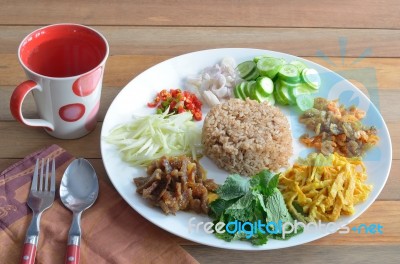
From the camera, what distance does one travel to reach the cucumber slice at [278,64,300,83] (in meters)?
2.37

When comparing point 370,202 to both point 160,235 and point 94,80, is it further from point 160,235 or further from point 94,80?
point 94,80

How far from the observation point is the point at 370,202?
1.88 m

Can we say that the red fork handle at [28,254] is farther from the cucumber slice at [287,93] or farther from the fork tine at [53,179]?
the cucumber slice at [287,93]

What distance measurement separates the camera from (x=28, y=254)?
170 centimetres

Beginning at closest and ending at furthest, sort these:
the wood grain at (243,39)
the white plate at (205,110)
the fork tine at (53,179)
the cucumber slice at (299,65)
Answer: the white plate at (205,110) → the fork tine at (53,179) → the cucumber slice at (299,65) → the wood grain at (243,39)

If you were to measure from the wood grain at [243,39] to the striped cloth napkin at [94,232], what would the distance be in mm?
972

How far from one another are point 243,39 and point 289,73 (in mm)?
504

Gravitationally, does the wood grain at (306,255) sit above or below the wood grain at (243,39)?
below

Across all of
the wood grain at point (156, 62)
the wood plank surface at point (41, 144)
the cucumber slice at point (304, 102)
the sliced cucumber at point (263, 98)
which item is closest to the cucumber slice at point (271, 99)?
the sliced cucumber at point (263, 98)

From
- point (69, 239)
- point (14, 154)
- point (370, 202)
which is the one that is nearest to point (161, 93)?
point (14, 154)

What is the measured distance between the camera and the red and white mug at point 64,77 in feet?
6.61

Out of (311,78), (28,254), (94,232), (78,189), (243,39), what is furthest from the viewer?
Answer: (243,39)

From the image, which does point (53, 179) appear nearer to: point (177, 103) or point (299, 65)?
point (177, 103)

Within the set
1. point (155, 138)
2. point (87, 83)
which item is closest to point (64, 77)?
point (87, 83)
